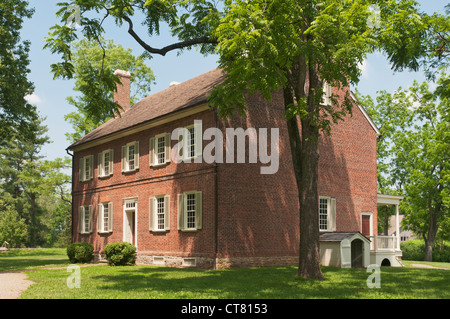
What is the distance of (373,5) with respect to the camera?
1486cm

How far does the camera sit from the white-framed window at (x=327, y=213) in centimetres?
2452

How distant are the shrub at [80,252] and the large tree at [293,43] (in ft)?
35.0

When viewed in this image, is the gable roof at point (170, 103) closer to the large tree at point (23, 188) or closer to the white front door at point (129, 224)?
the white front door at point (129, 224)

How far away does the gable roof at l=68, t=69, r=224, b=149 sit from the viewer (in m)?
23.5

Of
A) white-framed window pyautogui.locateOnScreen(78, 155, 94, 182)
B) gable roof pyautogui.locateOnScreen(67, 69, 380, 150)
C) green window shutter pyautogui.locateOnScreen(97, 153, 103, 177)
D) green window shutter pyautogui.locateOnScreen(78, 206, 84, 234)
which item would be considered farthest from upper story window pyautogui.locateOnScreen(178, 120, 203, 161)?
green window shutter pyautogui.locateOnScreen(78, 206, 84, 234)

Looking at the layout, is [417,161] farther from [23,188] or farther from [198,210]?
[23,188]

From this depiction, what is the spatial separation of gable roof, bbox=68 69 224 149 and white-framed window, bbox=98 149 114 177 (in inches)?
40.5

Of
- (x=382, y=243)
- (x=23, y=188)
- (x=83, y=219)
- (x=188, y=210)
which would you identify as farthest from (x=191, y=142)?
(x=23, y=188)

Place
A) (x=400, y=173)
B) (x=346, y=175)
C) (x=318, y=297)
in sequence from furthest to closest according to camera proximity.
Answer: (x=400, y=173)
(x=346, y=175)
(x=318, y=297)

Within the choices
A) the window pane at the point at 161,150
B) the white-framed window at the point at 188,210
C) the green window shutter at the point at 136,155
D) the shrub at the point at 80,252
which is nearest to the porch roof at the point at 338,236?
the white-framed window at the point at 188,210

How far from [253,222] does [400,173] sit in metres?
29.9

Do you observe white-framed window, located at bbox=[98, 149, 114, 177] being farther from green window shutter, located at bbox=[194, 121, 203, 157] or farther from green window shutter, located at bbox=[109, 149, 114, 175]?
green window shutter, located at bbox=[194, 121, 203, 157]
